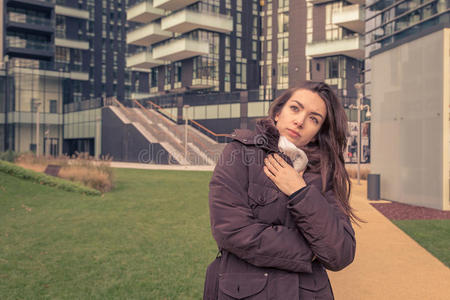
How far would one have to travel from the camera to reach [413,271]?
6504mm

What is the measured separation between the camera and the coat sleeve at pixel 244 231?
221 centimetres

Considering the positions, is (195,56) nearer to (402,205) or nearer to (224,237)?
(402,205)

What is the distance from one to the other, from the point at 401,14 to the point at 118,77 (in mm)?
77287

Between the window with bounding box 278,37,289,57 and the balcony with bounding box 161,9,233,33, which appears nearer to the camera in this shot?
the window with bounding box 278,37,289,57

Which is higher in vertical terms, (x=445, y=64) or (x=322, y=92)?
(x=445, y=64)

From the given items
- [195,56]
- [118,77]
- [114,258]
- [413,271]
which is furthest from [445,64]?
[118,77]

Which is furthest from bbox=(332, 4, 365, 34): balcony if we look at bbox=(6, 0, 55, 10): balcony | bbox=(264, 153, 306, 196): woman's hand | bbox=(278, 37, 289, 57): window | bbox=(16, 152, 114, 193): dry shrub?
bbox=(264, 153, 306, 196): woman's hand

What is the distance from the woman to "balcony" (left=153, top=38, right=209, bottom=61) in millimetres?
47386

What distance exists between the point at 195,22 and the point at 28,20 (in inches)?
943

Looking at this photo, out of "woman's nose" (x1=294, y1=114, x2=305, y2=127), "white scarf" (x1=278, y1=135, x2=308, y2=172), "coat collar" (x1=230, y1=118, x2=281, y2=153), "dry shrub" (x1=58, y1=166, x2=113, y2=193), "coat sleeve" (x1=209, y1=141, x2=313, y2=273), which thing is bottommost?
"dry shrub" (x1=58, y1=166, x2=113, y2=193)

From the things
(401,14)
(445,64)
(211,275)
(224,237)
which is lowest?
(211,275)

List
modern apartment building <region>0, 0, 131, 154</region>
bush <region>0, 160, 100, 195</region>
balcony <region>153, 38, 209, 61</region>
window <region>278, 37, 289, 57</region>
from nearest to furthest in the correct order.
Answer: bush <region>0, 160, 100, 195</region> → window <region>278, 37, 289, 57</region> → balcony <region>153, 38, 209, 61</region> → modern apartment building <region>0, 0, 131, 154</region>

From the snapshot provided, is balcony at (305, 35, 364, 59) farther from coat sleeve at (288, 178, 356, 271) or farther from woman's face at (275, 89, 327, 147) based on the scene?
coat sleeve at (288, 178, 356, 271)

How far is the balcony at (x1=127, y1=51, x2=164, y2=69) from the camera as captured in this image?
5769 centimetres
